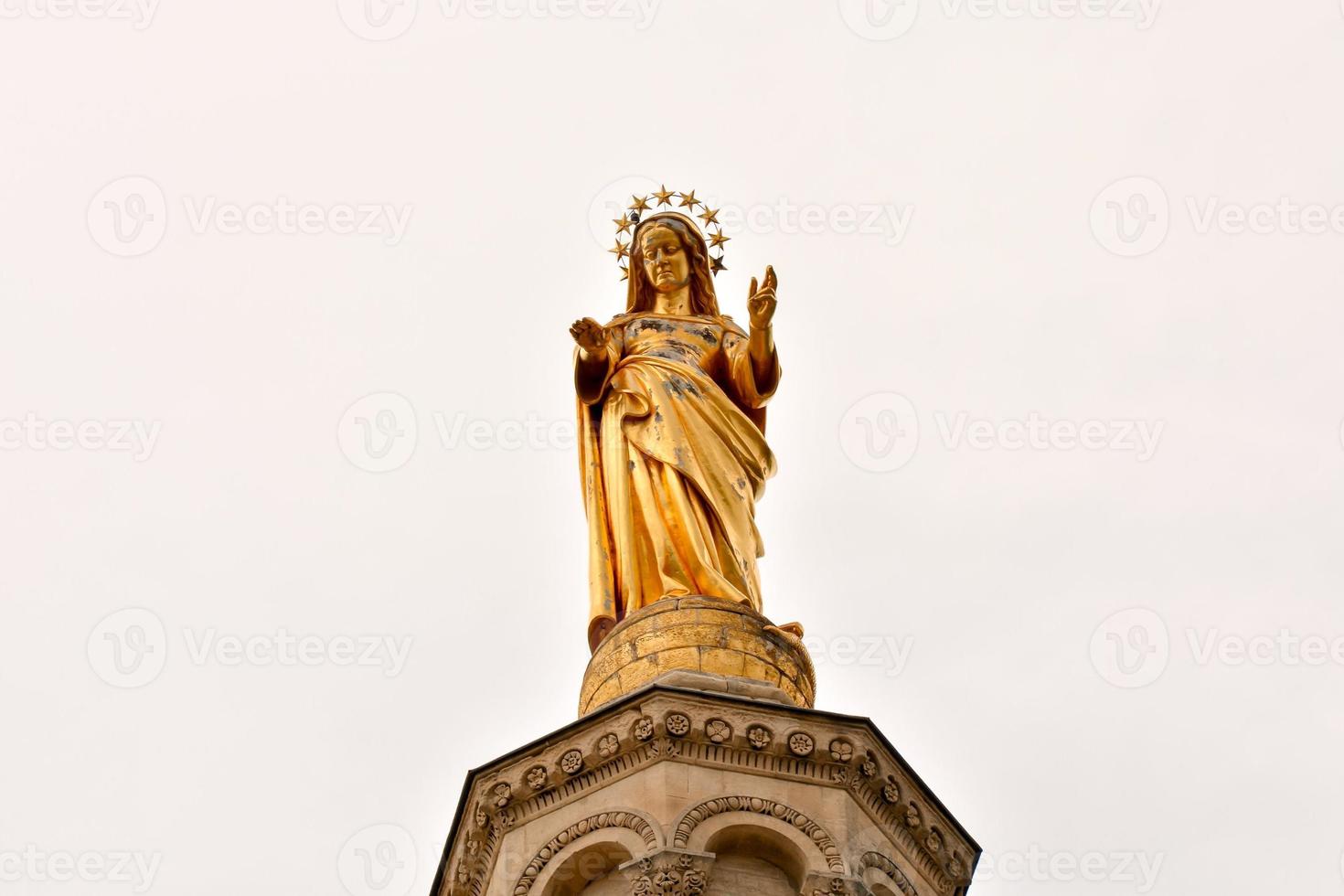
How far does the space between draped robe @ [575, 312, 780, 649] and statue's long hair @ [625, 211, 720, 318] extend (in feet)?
2.08

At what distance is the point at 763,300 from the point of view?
1991 centimetres

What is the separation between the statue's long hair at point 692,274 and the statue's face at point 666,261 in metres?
0.05

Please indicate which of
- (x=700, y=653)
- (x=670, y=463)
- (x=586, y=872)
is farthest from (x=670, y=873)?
(x=670, y=463)

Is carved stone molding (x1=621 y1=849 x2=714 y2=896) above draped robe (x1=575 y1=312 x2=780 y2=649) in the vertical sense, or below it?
below

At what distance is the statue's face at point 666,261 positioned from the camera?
72.3 ft

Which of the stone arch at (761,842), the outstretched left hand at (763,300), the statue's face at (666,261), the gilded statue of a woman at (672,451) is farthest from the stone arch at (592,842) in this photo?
the statue's face at (666,261)

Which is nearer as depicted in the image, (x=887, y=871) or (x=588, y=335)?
(x=887, y=871)

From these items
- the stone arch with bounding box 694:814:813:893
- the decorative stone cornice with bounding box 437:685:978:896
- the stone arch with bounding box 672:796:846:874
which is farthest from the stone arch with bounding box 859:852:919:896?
the stone arch with bounding box 694:814:813:893

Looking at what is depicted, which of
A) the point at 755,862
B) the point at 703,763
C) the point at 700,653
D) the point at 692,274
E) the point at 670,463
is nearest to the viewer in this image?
the point at 755,862

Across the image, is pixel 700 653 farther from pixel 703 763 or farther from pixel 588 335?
pixel 588 335

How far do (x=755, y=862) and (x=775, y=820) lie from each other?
1.02 ft

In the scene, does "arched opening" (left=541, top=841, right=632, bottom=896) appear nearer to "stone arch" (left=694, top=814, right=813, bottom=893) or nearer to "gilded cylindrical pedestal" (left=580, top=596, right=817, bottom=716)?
"stone arch" (left=694, top=814, right=813, bottom=893)

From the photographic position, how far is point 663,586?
61.9ft

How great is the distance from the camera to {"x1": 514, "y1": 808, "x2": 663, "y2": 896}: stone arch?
16.2 m
